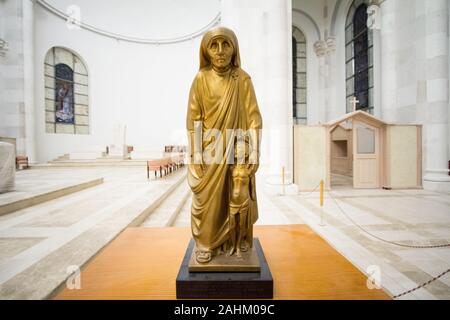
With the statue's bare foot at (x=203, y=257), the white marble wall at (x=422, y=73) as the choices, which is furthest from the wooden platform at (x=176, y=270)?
the white marble wall at (x=422, y=73)

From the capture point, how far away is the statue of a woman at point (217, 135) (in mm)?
2230

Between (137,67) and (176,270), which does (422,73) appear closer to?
(176,270)

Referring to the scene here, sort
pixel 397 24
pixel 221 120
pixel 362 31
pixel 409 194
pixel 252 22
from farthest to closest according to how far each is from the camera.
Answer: pixel 362 31 → pixel 252 22 → pixel 397 24 → pixel 409 194 → pixel 221 120

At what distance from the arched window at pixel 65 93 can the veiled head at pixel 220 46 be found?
68.8ft

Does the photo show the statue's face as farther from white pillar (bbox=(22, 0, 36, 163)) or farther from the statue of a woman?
white pillar (bbox=(22, 0, 36, 163))

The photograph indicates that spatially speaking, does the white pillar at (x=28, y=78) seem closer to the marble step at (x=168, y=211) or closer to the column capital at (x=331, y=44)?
the marble step at (x=168, y=211)

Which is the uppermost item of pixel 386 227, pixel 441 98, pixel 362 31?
pixel 362 31

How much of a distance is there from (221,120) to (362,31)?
14807 millimetres

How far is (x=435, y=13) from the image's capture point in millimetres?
8000

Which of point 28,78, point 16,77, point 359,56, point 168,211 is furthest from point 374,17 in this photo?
point 16,77

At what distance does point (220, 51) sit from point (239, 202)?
1.42 m
